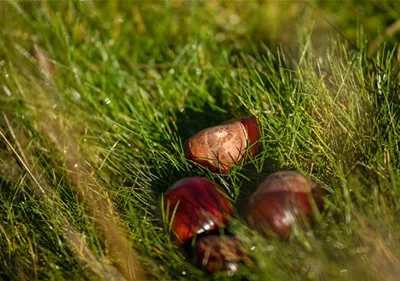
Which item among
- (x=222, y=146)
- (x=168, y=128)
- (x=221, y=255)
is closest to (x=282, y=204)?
(x=221, y=255)

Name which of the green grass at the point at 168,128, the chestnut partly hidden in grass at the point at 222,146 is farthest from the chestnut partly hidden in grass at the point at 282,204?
the chestnut partly hidden in grass at the point at 222,146

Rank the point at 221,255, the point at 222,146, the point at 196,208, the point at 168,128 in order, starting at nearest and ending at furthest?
1. the point at 221,255
2. the point at 196,208
3. the point at 222,146
4. the point at 168,128

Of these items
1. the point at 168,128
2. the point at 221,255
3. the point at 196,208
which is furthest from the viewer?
the point at 168,128

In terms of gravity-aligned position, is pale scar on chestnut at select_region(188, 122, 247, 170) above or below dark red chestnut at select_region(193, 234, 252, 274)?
above

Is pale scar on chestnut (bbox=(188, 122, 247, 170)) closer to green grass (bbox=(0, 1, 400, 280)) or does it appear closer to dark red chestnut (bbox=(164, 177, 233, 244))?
green grass (bbox=(0, 1, 400, 280))

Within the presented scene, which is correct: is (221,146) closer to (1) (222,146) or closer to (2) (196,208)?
(1) (222,146)

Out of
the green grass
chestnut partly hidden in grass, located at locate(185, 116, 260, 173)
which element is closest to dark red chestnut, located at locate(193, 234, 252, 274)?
the green grass
